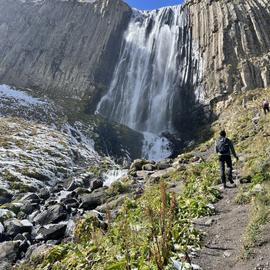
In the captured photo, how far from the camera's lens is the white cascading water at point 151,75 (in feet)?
180

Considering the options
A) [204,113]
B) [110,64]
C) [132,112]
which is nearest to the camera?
[204,113]

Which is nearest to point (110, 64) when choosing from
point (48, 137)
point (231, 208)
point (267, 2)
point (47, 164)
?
point (267, 2)

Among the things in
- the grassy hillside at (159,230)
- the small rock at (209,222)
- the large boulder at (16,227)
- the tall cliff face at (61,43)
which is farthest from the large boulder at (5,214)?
the tall cliff face at (61,43)

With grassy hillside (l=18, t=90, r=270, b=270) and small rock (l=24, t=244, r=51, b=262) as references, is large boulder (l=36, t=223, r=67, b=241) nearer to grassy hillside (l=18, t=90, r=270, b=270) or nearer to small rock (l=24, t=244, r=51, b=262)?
small rock (l=24, t=244, r=51, b=262)

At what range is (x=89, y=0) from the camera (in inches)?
3007

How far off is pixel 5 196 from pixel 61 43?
47.4 meters

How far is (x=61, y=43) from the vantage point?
69.2 metres

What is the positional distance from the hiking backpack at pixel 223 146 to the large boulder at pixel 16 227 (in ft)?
27.7

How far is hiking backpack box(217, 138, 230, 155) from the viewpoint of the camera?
16859mm

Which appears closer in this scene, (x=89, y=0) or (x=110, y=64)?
(x=110, y=64)

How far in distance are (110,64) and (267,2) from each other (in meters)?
23.4

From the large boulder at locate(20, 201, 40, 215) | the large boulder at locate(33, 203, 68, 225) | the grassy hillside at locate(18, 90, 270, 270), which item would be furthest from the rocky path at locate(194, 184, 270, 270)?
the large boulder at locate(20, 201, 40, 215)

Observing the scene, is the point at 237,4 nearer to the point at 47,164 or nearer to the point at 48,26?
the point at 48,26

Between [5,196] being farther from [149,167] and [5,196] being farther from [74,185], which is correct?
[149,167]
